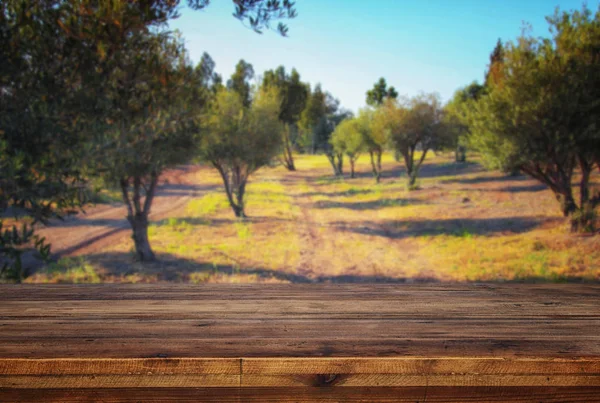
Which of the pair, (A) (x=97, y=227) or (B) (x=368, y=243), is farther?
(A) (x=97, y=227)

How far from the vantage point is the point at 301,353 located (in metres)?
1.60

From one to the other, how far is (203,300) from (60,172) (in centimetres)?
396

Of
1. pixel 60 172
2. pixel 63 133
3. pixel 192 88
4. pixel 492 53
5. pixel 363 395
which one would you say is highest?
pixel 492 53

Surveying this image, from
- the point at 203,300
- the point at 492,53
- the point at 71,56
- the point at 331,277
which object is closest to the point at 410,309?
the point at 203,300

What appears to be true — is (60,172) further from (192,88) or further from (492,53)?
(492,53)

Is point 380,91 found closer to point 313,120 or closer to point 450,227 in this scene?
point 313,120

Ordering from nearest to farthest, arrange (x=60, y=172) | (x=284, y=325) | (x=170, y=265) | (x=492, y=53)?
(x=284, y=325) → (x=60, y=172) → (x=170, y=265) → (x=492, y=53)

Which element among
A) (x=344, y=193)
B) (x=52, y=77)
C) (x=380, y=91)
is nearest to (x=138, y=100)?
(x=52, y=77)

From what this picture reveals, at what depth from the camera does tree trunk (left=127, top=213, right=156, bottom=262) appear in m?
16.3

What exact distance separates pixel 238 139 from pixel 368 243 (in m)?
9.33

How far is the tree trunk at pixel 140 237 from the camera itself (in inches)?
641

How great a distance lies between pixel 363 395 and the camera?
5.14 feet

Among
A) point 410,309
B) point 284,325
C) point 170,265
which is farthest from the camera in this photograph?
point 170,265

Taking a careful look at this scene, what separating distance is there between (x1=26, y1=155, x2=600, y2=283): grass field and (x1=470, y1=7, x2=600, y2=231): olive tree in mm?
2646
